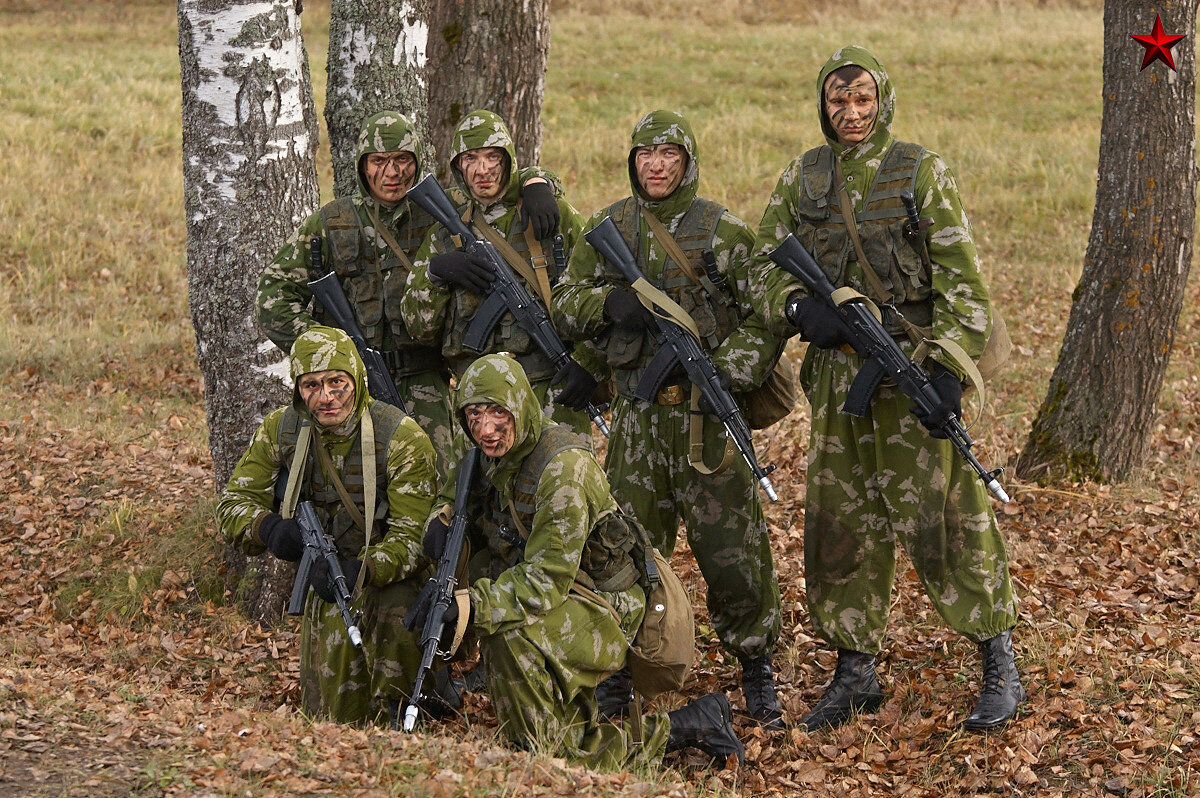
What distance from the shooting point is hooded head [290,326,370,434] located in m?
4.83

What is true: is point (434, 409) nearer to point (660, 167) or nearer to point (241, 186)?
point (241, 186)

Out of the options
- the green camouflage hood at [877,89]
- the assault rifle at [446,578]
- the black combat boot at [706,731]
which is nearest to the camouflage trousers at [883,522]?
the black combat boot at [706,731]

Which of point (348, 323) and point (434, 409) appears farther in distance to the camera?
point (434, 409)

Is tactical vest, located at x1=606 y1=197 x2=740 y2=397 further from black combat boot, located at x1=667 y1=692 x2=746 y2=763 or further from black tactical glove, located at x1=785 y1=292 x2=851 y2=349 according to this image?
black combat boot, located at x1=667 y1=692 x2=746 y2=763

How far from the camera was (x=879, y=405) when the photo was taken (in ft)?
16.2

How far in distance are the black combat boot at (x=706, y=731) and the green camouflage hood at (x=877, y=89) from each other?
2461 millimetres

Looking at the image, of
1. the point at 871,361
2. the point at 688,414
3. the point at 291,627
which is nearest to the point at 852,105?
the point at 871,361

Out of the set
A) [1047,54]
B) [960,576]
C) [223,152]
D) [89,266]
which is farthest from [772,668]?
[1047,54]

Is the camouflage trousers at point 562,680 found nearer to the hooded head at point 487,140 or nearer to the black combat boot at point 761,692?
the black combat boot at point 761,692

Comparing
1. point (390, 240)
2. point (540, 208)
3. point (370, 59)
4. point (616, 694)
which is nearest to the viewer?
point (616, 694)

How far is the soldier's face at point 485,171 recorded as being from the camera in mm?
5785

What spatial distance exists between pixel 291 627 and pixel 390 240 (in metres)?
2.32

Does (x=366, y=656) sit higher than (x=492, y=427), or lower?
lower

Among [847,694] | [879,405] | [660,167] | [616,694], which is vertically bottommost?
[616,694]
